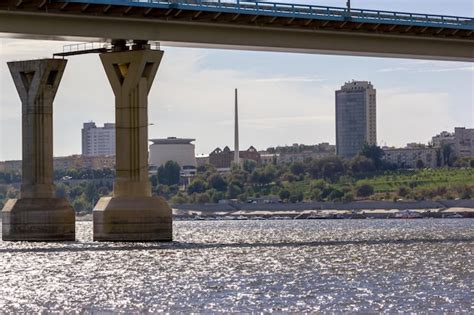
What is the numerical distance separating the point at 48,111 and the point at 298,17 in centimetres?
2072

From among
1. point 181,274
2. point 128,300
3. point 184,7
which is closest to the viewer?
point 128,300

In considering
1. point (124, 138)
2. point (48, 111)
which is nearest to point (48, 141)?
point (48, 111)

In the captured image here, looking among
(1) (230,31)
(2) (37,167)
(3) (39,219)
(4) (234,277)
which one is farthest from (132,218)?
(4) (234,277)

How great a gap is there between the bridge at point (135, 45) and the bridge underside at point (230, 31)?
0.07 metres

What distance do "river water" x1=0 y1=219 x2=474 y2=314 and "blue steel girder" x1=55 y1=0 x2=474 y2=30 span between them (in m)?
16.5

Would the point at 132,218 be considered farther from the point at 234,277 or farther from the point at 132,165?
the point at 234,277

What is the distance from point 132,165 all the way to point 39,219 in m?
9.19

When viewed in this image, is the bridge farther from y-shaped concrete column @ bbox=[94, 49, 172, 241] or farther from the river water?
the river water

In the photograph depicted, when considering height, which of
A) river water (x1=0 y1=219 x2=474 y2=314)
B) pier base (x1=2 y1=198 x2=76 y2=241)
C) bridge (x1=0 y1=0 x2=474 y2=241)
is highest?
bridge (x1=0 y1=0 x2=474 y2=241)

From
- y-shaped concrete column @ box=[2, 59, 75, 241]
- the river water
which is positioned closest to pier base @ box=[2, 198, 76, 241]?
y-shaped concrete column @ box=[2, 59, 75, 241]

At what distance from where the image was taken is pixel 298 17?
10694 cm

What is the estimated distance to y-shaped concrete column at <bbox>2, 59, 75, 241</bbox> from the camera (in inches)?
4328

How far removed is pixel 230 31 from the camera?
106812 millimetres

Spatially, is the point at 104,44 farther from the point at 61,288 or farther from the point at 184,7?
the point at 61,288
